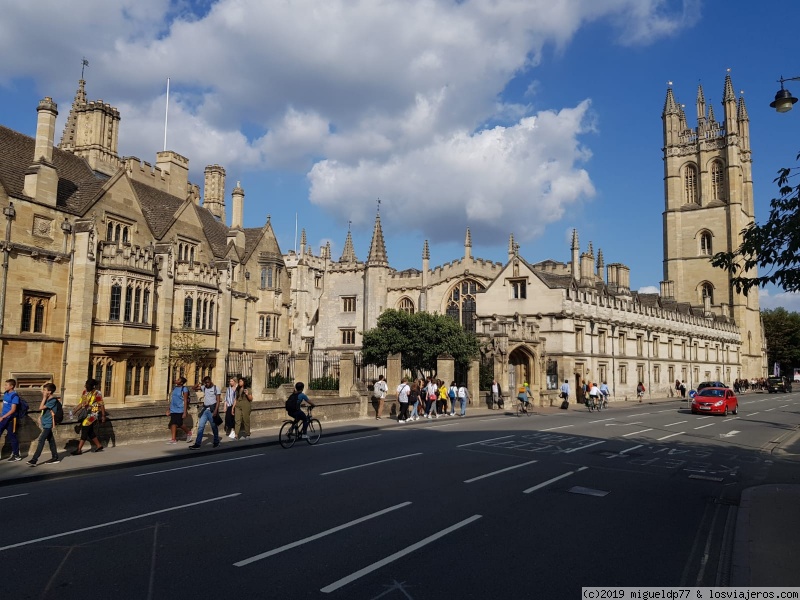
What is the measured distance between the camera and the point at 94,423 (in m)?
14.6

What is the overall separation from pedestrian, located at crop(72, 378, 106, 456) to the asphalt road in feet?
6.93

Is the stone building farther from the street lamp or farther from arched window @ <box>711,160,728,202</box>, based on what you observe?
the street lamp

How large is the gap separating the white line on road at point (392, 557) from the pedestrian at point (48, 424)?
9.33 m

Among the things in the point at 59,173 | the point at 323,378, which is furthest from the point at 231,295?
the point at 59,173

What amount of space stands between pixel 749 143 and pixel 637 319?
152 ft

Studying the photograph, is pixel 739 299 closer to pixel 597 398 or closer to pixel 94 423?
pixel 597 398

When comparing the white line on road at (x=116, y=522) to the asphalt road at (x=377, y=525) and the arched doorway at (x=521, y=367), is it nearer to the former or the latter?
the asphalt road at (x=377, y=525)

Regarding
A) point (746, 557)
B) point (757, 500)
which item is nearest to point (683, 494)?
point (757, 500)

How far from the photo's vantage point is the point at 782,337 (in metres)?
94.9

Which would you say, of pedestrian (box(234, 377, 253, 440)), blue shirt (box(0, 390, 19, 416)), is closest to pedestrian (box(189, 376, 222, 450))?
pedestrian (box(234, 377, 253, 440))

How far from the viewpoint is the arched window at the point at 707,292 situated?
81.8m

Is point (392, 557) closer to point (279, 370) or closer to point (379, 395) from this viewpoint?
point (379, 395)

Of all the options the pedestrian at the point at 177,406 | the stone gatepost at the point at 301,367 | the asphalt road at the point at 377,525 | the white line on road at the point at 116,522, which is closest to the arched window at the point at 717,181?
the stone gatepost at the point at 301,367

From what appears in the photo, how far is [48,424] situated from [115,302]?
18199mm
